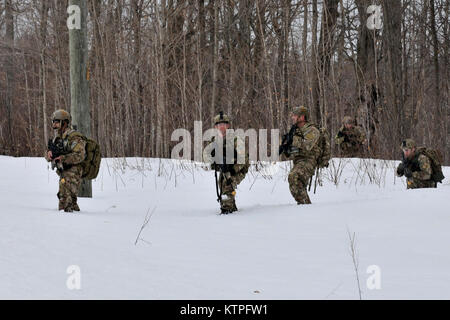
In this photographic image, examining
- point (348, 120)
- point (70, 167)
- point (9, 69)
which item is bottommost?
point (70, 167)

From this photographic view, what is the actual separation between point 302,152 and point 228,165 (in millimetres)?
929

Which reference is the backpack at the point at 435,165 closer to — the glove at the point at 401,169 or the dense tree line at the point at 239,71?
the glove at the point at 401,169

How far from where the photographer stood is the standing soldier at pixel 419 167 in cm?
662

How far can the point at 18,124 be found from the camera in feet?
60.2

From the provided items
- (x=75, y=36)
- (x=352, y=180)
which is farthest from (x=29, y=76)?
(x=352, y=180)

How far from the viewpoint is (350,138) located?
32.8ft

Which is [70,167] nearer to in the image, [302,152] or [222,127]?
[222,127]

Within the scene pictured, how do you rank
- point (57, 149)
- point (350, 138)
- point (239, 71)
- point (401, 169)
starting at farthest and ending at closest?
point (239, 71), point (350, 138), point (401, 169), point (57, 149)

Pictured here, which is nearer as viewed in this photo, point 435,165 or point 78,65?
point 78,65

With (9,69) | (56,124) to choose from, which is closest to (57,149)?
(56,124)

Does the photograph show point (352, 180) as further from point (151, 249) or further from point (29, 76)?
point (29, 76)

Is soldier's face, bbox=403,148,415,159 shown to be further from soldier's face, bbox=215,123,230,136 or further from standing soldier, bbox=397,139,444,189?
soldier's face, bbox=215,123,230,136
